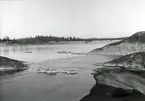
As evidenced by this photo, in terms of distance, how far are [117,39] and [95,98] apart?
7.83 ft

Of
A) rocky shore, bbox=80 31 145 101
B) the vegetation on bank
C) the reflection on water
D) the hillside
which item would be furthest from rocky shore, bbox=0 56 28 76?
the hillside

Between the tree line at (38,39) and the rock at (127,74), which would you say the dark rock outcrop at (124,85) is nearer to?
the rock at (127,74)

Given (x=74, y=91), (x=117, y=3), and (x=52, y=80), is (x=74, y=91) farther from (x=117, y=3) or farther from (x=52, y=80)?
(x=117, y=3)

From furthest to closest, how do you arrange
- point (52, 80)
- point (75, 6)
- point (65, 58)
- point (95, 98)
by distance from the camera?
point (65, 58)
point (75, 6)
point (52, 80)
point (95, 98)

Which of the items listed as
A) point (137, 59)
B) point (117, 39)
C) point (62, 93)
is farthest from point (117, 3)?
point (62, 93)

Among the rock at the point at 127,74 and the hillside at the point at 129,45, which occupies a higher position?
the hillside at the point at 129,45

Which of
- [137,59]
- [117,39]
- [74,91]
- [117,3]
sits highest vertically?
[117,3]

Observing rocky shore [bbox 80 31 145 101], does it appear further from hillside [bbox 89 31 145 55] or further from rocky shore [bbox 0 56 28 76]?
rocky shore [bbox 0 56 28 76]

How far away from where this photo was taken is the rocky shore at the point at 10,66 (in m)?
3.58

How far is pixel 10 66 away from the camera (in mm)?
3795

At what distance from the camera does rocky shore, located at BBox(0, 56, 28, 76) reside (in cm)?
358

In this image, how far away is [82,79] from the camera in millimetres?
3297

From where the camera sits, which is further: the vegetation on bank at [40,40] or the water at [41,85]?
the vegetation on bank at [40,40]

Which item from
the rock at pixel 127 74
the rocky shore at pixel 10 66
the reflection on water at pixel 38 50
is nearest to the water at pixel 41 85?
the reflection on water at pixel 38 50
